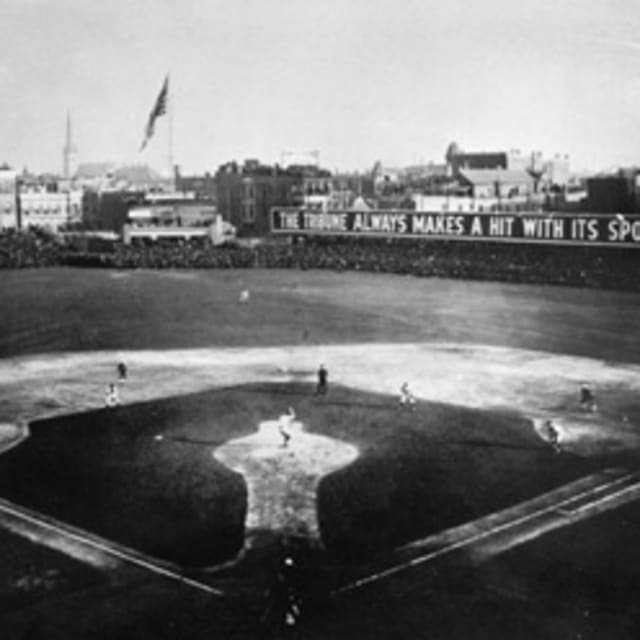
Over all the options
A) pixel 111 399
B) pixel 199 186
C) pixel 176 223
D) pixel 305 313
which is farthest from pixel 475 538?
pixel 199 186

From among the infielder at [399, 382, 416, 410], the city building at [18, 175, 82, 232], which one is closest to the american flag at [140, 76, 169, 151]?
the infielder at [399, 382, 416, 410]

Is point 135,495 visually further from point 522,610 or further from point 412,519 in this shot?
point 522,610

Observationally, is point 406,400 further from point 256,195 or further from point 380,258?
point 256,195

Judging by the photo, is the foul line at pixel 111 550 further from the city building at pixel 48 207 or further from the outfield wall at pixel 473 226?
the city building at pixel 48 207

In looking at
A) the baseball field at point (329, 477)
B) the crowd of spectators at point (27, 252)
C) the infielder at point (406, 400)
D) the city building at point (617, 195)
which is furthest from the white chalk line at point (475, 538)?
the crowd of spectators at point (27, 252)

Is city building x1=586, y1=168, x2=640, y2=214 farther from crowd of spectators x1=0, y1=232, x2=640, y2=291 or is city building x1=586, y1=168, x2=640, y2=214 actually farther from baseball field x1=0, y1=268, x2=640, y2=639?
baseball field x1=0, y1=268, x2=640, y2=639
